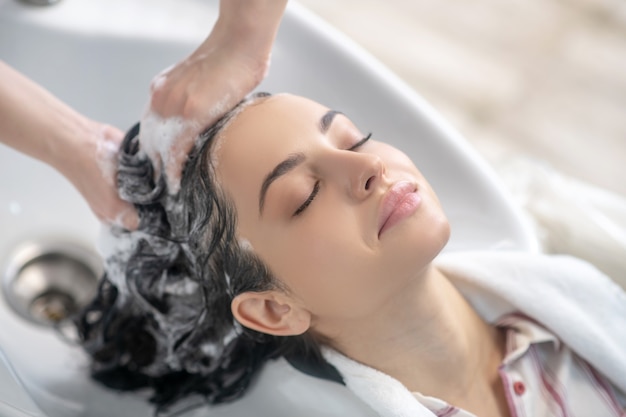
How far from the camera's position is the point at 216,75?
88 cm

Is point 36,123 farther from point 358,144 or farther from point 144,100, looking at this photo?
point 358,144

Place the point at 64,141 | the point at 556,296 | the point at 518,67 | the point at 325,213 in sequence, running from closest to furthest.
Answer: the point at 325,213, the point at 64,141, the point at 556,296, the point at 518,67

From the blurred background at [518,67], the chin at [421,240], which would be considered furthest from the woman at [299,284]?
the blurred background at [518,67]

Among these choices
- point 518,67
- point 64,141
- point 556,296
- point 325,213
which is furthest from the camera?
point 518,67

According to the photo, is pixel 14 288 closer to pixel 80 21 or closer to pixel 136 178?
pixel 136 178

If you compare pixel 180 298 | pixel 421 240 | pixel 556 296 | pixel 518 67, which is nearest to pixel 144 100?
pixel 180 298

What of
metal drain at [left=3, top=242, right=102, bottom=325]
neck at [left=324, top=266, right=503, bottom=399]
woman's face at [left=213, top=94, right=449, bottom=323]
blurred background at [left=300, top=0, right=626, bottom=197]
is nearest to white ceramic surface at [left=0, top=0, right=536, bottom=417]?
metal drain at [left=3, top=242, right=102, bottom=325]

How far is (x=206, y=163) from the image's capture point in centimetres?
85

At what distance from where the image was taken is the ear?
0.85 m

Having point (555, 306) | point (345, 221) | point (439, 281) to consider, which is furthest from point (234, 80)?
point (555, 306)

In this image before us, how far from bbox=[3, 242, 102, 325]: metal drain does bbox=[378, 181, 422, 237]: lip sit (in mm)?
498

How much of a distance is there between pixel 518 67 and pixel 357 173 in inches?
48.1

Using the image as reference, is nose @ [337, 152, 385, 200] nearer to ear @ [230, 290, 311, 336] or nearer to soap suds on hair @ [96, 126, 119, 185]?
ear @ [230, 290, 311, 336]

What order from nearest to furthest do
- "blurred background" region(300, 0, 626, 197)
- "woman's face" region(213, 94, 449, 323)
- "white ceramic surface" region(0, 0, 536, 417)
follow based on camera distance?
"woman's face" region(213, 94, 449, 323) < "white ceramic surface" region(0, 0, 536, 417) < "blurred background" region(300, 0, 626, 197)
